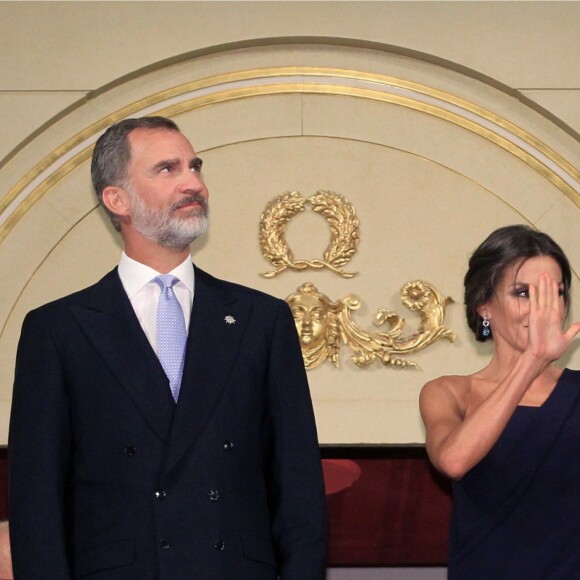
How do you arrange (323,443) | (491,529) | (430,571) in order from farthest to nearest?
(430,571) < (323,443) < (491,529)

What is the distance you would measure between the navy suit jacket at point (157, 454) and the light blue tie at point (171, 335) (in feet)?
0.10

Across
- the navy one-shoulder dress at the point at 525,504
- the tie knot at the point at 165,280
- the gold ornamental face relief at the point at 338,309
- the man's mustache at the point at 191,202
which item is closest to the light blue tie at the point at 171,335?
the tie knot at the point at 165,280

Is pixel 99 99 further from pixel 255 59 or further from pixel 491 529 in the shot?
pixel 491 529

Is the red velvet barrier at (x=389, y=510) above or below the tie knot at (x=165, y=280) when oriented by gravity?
below

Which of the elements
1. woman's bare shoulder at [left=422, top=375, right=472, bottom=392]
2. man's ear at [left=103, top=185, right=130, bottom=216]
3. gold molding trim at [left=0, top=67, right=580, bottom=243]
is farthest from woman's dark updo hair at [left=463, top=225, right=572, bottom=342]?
gold molding trim at [left=0, top=67, right=580, bottom=243]

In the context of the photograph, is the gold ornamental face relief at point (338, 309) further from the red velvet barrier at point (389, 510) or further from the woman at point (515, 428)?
the woman at point (515, 428)

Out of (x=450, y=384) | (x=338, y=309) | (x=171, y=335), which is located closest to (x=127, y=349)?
(x=171, y=335)

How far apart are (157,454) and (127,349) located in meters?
0.23

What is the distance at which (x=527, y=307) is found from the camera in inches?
118

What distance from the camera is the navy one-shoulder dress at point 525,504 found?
2832mm

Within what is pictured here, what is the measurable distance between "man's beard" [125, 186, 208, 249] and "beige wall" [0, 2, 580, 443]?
1.55 meters

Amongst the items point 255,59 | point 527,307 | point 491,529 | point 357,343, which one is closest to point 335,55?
point 255,59

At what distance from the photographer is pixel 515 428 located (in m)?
2.96

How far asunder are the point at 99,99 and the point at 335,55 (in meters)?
0.77
